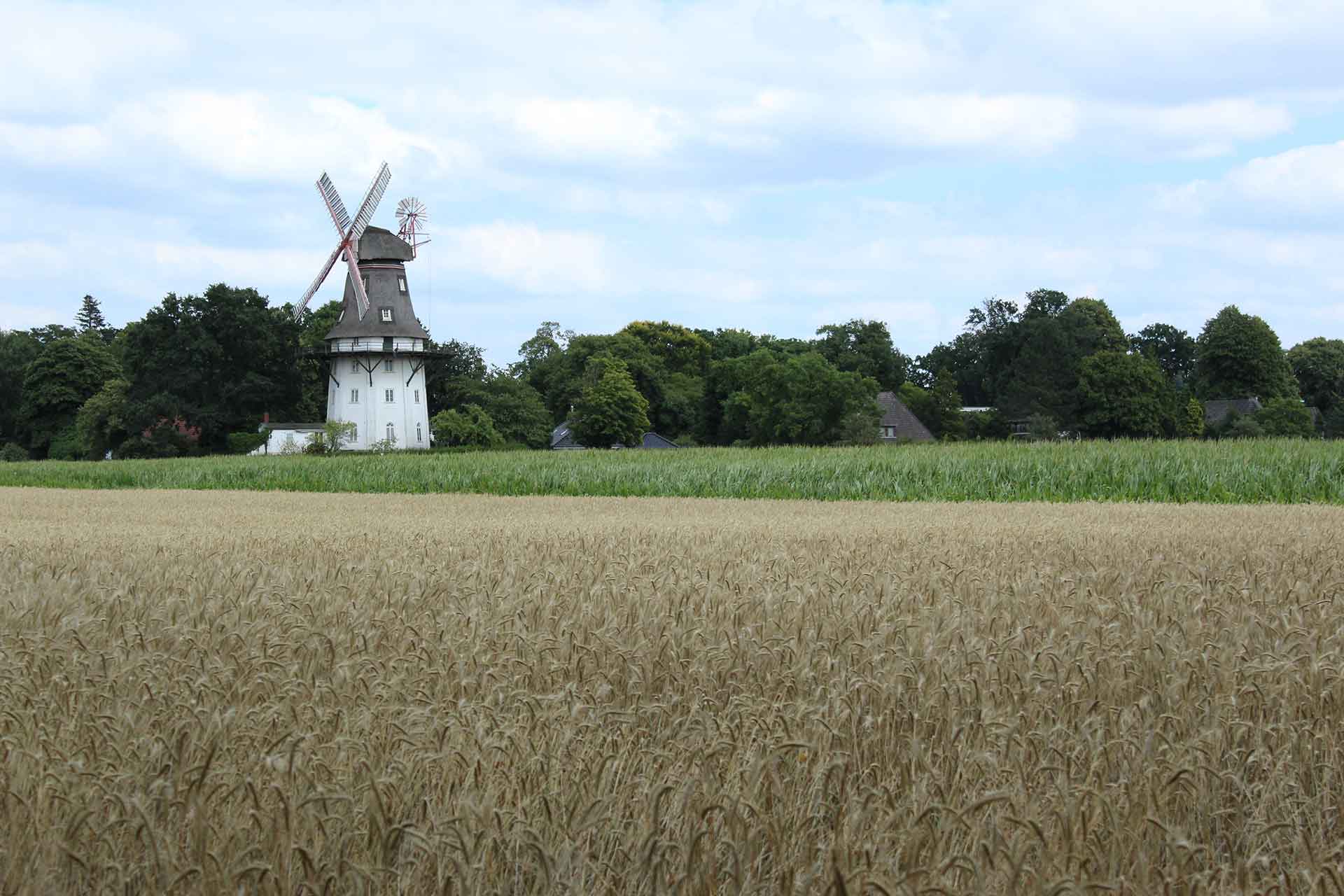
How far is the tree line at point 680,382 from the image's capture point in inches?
3093

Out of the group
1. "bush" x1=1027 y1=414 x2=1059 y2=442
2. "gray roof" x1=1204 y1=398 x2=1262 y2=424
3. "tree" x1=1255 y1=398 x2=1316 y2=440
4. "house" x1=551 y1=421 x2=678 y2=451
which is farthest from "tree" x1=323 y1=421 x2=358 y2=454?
"gray roof" x1=1204 y1=398 x2=1262 y2=424

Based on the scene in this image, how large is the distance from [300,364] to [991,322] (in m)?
71.8

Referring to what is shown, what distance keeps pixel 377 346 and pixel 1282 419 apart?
2627 inches

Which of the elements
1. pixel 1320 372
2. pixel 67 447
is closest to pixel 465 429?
pixel 67 447

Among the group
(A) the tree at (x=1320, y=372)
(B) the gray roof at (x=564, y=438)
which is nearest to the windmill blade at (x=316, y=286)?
(B) the gray roof at (x=564, y=438)

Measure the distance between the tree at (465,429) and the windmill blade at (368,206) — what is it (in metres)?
12.7

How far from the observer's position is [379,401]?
78.6m

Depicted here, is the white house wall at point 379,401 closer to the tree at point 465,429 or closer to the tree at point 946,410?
the tree at point 465,429

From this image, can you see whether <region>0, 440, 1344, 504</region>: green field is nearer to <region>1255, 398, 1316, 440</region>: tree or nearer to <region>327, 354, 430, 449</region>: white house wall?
<region>327, 354, 430, 449</region>: white house wall

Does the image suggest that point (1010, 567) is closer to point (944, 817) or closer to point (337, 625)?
point (337, 625)

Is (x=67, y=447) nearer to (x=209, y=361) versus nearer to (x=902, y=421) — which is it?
(x=209, y=361)

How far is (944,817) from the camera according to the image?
3408 mm

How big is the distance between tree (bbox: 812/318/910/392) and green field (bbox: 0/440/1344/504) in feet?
228

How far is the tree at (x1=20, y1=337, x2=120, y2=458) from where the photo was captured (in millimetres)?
94688
